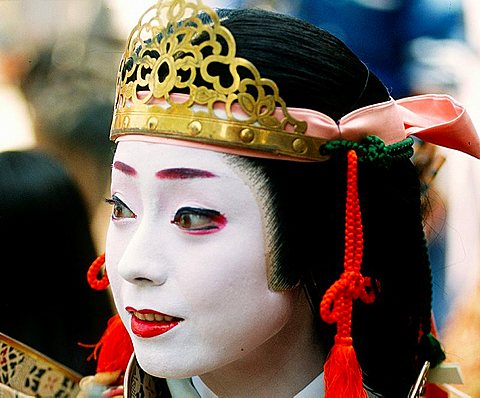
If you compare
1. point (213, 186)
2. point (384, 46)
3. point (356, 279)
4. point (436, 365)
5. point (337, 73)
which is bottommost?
point (436, 365)

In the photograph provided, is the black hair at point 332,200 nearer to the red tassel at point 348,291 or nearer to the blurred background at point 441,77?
the red tassel at point 348,291

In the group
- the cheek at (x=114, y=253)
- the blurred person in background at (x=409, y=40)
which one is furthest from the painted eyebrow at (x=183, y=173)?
the blurred person in background at (x=409, y=40)

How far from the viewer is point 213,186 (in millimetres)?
909

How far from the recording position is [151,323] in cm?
94

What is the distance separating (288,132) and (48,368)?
782 millimetres

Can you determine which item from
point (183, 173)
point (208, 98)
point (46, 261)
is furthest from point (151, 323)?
point (46, 261)

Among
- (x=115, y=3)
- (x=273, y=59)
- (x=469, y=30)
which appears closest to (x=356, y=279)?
(x=273, y=59)

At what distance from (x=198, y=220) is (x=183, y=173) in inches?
2.6

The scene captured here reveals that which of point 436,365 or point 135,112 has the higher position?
point 135,112

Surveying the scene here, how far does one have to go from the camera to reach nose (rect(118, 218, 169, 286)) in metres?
0.90

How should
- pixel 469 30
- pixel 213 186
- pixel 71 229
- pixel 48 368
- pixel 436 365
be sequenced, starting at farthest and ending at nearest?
1. pixel 71 229
2. pixel 469 30
3. pixel 48 368
4. pixel 436 365
5. pixel 213 186

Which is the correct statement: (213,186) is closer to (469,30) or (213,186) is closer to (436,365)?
(436,365)

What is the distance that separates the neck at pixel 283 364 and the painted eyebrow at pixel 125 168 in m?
0.32

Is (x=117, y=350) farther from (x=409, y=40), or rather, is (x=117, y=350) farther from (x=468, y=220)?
(x=409, y=40)
